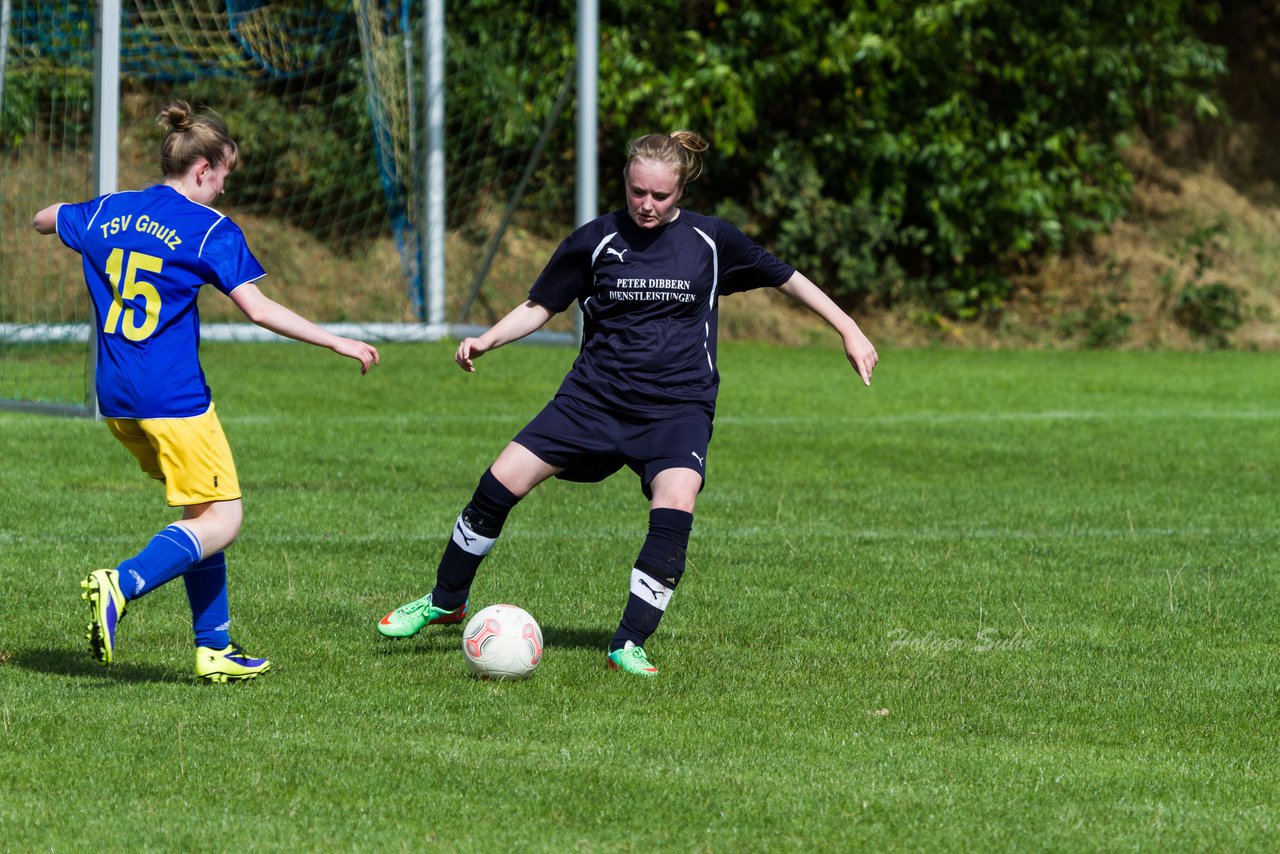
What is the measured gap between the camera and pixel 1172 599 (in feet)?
22.2

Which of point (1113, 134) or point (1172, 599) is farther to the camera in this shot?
point (1113, 134)

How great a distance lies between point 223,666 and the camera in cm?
514

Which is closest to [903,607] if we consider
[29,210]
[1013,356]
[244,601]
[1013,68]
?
[244,601]

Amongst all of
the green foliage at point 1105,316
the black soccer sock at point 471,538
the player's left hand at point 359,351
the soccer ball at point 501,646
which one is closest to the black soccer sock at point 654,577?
the soccer ball at point 501,646

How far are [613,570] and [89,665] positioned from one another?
243 cm

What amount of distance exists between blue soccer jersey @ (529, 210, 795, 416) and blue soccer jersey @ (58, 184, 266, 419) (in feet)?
3.71

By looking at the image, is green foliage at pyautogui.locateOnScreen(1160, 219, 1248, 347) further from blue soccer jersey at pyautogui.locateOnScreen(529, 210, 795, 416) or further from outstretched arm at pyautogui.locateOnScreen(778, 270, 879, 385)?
blue soccer jersey at pyautogui.locateOnScreen(529, 210, 795, 416)

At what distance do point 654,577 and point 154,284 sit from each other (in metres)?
1.71

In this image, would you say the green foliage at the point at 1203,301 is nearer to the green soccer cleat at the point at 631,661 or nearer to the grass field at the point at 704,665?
the grass field at the point at 704,665

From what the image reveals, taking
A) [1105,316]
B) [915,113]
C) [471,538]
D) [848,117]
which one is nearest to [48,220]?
[471,538]

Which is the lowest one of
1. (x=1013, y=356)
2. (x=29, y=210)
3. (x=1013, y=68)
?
(x=1013, y=356)

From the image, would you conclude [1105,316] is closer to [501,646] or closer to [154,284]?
[501,646]

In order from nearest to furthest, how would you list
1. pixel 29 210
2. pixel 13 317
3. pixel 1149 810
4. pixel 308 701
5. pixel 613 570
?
pixel 1149 810 → pixel 308 701 → pixel 613 570 → pixel 13 317 → pixel 29 210

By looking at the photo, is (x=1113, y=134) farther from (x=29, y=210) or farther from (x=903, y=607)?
(x=903, y=607)
